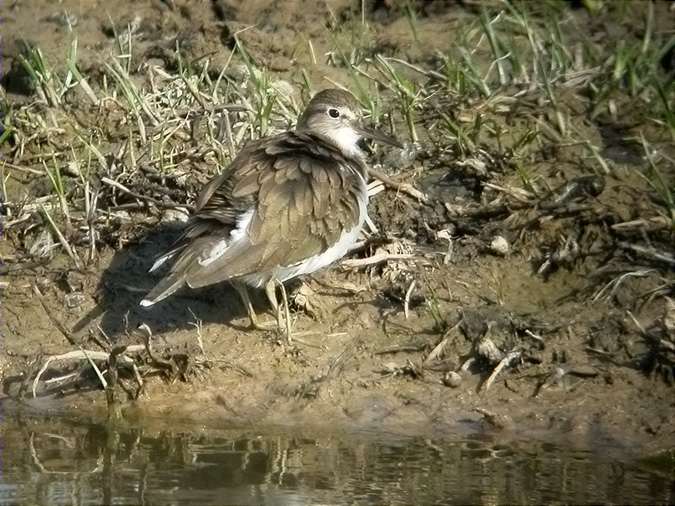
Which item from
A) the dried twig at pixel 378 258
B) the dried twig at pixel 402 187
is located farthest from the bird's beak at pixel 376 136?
the dried twig at pixel 378 258

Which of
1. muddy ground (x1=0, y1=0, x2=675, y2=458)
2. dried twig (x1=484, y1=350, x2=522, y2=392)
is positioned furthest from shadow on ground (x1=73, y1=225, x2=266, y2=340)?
dried twig (x1=484, y1=350, x2=522, y2=392)

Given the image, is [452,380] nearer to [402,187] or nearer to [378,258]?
[378,258]

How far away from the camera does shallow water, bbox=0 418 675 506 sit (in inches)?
238

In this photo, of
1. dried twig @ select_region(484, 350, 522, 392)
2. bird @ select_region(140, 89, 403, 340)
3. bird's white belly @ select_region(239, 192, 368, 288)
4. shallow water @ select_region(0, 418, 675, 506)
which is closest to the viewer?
shallow water @ select_region(0, 418, 675, 506)

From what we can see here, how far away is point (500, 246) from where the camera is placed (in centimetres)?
780

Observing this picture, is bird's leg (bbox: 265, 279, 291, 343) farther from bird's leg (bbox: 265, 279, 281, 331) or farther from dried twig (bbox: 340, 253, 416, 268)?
dried twig (bbox: 340, 253, 416, 268)

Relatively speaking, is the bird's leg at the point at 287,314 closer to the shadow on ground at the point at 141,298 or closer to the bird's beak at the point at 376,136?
the shadow on ground at the point at 141,298

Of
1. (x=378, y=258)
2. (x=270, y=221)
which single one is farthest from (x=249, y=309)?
(x=378, y=258)

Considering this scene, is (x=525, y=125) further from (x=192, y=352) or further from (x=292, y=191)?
(x=192, y=352)

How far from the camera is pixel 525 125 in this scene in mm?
8555

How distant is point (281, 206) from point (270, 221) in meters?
0.11

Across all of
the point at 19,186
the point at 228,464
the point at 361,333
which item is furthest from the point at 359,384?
the point at 19,186

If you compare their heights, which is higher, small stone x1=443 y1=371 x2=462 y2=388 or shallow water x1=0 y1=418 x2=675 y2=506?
small stone x1=443 y1=371 x2=462 y2=388

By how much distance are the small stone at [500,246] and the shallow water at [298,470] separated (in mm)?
1314
